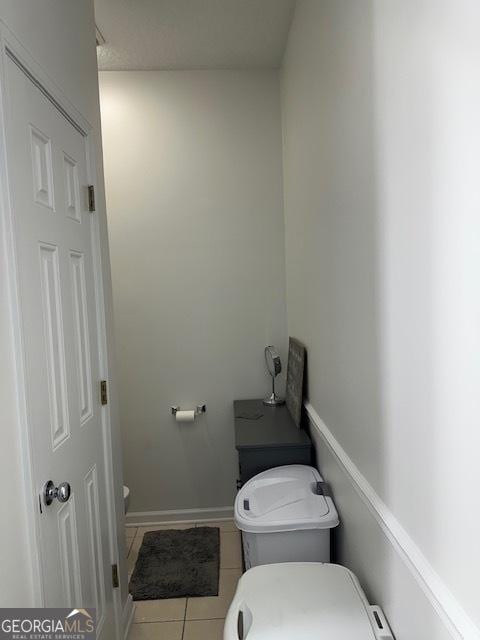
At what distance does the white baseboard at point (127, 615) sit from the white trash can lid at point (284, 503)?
2.56 feet

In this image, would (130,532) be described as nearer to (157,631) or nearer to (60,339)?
(157,631)

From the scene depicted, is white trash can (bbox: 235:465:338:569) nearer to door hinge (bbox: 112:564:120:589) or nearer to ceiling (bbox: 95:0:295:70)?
door hinge (bbox: 112:564:120:589)

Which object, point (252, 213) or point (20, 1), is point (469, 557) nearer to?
A: point (20, 1)

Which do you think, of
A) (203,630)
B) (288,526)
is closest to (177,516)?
(203,630)

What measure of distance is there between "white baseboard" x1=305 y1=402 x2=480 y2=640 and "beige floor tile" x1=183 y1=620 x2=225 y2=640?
1.09 metres

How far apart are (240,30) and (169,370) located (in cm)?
208

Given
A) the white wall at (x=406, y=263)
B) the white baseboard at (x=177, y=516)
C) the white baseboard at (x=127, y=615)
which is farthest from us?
the white baseboard at (x=177, y=516)

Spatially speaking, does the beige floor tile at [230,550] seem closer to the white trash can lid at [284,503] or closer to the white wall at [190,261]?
the white wall at [190,261]

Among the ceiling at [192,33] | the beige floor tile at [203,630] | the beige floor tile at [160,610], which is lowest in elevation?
the beige floor tile at [203,630]

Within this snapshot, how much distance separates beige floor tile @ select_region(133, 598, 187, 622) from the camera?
6.55 ft

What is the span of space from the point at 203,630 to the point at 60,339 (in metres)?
1.56

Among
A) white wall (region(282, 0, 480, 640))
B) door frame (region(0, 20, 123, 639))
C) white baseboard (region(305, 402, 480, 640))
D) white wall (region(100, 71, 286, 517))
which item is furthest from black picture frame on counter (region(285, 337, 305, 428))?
door frame (region(0, 20, 123, 639))

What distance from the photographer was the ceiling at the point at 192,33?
2.13m

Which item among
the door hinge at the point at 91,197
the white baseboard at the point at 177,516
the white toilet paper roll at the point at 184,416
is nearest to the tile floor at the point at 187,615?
the white baseboard at the point at 177,516
